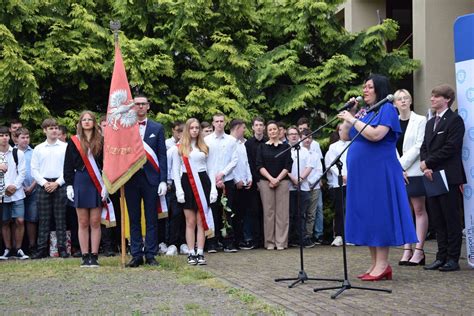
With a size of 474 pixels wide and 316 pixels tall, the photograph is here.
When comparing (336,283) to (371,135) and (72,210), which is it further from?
(72,210)

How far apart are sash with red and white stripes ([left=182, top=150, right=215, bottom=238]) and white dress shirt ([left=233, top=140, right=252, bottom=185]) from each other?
7.10 feet

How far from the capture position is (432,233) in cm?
1320

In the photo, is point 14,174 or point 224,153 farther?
point 224,153

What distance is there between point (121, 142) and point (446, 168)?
3.99 metres

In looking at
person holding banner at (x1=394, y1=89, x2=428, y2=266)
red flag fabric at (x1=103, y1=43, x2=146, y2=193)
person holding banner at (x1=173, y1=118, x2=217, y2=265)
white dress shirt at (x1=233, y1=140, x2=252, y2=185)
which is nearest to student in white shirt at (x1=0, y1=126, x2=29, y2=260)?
red flag fabric at (x1=103, y1=43, x2=146, y2=193)

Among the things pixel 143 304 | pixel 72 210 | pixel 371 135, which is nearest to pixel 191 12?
pixel 72 210

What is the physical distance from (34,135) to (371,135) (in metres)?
7.83

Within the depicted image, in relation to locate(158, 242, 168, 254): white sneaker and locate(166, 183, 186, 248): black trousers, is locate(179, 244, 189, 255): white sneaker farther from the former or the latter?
locate(158, 242, 168, 254): white sneaker

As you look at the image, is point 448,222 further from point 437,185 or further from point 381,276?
point 381,276

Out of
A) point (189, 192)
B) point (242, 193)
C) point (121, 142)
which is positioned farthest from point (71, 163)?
point (242, 193)

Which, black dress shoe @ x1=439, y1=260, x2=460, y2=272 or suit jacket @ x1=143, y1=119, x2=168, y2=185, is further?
suit jacket @ x1=143, y1=119, x2=168, y2=185

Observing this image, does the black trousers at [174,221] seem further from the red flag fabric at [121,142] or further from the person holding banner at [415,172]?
the person holding banner at [415,172]

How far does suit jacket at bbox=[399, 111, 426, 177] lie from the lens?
31.7 feet

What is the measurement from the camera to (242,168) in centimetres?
1268
